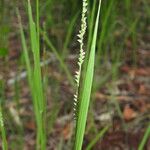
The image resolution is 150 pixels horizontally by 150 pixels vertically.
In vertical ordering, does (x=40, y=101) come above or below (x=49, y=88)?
above

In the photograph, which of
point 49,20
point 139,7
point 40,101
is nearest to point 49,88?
point 49,20

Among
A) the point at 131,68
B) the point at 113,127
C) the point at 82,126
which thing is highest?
the point at 82,126

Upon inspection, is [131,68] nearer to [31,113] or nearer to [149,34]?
[149,34]

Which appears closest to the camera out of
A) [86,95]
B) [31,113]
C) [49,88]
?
[86,95]

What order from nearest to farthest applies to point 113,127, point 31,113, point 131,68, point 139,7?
point 113,127 → point 31,113 → point 131,68 → point 139,7

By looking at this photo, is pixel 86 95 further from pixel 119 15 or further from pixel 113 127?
pixel 119 15

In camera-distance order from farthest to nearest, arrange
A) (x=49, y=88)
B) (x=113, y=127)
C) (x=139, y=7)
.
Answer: (x=139, y=7)
(x=49, y=88)
(x=113, y=127)

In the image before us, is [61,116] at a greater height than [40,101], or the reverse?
[40,101]

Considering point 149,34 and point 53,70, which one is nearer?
point 53,70

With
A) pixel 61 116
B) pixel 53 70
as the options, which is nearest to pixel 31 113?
pixel 61 116
